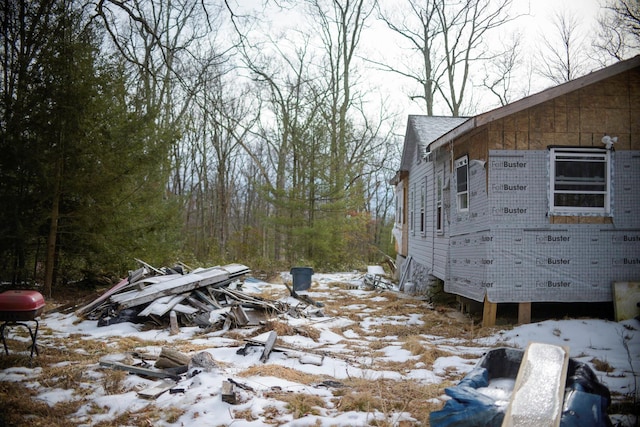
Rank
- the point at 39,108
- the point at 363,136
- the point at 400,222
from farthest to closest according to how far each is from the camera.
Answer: the point at 363,136, the point at 400,222, the point at 39,108

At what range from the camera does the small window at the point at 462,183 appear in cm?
942

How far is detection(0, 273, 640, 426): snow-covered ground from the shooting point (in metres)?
4.20

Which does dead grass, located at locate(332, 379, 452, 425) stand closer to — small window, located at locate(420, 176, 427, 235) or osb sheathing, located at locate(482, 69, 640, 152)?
osb sheathing, located at locate(482, 69, 640, 152)

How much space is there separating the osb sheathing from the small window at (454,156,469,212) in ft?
4.20

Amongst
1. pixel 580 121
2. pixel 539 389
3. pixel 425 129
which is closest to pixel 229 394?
pixel 539 389

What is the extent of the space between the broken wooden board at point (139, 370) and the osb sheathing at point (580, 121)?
669cm

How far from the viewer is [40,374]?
5332mm

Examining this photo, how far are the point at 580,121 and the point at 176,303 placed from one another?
28.5ft

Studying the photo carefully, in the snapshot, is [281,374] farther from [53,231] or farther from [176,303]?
[53,231]

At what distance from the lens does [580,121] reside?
8.12m

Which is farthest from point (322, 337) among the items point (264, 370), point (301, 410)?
point (301, 410)

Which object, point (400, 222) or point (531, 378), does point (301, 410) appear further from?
point (400, 222)

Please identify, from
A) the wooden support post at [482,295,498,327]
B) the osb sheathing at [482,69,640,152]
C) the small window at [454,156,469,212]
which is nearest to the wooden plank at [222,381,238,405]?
the wooden support post at [482,295,498,327]

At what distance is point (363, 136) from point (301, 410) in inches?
1007
